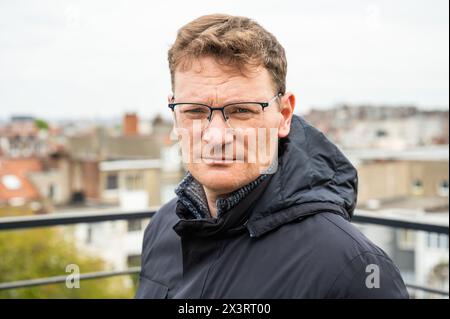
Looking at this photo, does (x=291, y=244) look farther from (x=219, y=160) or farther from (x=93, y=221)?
(x=93, y=221)

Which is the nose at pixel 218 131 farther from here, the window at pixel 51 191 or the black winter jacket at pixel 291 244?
the window at pixel 51 191

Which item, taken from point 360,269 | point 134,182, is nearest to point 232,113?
point 360,269

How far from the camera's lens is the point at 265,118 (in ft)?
3.70

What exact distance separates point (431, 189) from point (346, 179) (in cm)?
309

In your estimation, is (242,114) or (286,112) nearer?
(242,114)

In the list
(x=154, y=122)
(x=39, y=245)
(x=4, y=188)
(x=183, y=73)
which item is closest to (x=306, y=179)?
(x=183, y=73)

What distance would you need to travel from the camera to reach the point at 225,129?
110 centimetres

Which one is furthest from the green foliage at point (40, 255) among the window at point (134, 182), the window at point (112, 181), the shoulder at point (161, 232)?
the shoulder at point (161, 232)

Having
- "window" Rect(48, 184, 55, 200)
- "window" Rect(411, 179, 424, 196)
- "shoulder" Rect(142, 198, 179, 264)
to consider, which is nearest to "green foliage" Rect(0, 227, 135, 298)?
"window" Rect(48, 184, 55, 200)

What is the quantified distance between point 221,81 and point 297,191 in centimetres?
27

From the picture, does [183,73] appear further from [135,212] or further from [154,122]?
[154,122]

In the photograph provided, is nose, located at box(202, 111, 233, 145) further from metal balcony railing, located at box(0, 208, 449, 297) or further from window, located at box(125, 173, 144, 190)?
window, located at box(125, 173, 144, 190)

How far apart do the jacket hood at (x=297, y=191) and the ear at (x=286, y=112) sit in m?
0.02

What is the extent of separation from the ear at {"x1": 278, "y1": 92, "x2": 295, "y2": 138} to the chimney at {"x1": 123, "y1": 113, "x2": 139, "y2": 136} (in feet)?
43.8
